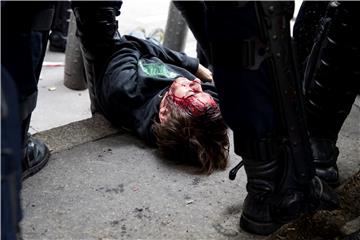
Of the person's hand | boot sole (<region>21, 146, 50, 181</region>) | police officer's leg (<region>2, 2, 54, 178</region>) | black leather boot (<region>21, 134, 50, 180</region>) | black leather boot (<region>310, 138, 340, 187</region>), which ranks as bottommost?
boot sole (<region>21, 146, 50, 181</region>)

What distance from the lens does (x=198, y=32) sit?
1761mm

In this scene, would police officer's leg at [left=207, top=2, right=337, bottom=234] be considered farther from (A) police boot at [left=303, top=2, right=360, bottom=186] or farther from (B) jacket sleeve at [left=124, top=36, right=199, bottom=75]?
(B) jacket sleeve at [left=124, top=36, right=199, bottom=75]

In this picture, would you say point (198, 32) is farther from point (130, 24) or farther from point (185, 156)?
point (130, 24)

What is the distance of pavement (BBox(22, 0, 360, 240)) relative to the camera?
5.65 feet

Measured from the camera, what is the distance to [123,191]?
192 centimetres

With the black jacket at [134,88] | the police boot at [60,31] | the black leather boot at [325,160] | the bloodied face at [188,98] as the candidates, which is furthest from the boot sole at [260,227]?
the police boot at [60,31]

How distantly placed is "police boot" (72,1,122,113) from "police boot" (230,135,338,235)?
98cm

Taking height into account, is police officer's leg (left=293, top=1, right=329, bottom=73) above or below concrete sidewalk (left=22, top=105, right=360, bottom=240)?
above

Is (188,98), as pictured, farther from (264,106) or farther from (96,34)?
(264,106)

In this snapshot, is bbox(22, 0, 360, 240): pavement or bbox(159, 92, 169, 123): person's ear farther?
bbox(159, 92, 169, 123): person's ear

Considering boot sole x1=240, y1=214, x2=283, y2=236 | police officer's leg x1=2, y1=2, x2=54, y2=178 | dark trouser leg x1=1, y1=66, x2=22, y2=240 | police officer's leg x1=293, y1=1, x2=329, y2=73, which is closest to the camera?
dark trouser leg x1=1, y1=66, x2=22, y2=240

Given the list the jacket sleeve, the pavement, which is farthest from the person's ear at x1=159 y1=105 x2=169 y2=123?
the jacket sleeve

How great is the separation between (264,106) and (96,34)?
1.11 metres

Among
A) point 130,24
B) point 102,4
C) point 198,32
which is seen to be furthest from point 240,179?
point 130,24
